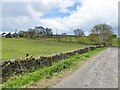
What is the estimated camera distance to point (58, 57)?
2541 centimetres

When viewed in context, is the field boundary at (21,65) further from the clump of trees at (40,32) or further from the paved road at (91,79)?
the clump of trees at (40,32)

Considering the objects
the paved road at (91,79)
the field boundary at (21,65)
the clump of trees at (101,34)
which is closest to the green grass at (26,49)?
the field boundary at (21,65)

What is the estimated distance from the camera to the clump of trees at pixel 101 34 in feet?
420

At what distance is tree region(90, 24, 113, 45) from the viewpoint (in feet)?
420

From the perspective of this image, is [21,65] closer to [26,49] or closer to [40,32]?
[26,49]

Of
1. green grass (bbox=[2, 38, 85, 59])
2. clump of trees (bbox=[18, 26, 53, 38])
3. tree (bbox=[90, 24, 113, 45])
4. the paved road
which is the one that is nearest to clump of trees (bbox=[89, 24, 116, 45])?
tree (bbox=[90, 24, 113, 45])

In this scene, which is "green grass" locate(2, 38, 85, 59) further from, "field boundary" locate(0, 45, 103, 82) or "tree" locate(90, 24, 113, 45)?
"tree" locate(90, 24, 113, 45)

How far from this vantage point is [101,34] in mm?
130500

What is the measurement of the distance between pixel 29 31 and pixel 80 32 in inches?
1365

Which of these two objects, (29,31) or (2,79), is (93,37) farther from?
(2,79)

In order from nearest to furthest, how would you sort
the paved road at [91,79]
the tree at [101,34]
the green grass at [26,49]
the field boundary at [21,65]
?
the paved road at [91,79], the field boundary at [21,65], the green grass at [26,49], the tree at [101,34]

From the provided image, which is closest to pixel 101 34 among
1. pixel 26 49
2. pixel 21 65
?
pixel 26 49

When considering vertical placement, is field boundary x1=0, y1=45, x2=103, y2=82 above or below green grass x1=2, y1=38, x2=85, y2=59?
above

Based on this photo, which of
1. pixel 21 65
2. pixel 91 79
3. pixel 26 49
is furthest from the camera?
pixel 26 49
